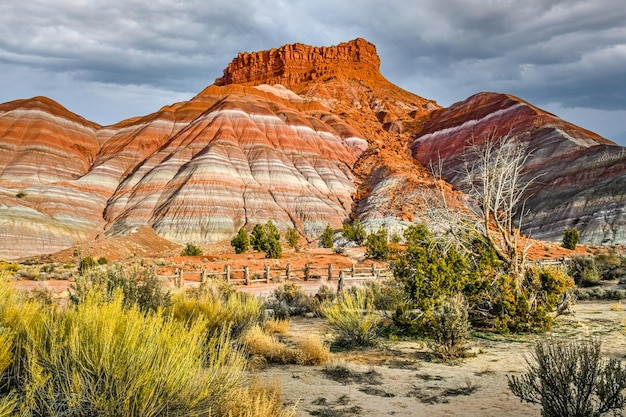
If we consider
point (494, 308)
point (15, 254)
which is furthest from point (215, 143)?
point (494, 308)

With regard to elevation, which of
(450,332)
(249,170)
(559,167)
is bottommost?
(450,332)

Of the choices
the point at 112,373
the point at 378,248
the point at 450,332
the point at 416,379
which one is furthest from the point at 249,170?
the point at 112,373

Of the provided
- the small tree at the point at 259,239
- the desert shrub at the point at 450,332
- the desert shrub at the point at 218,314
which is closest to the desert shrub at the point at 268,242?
the small tree at the point at 259,239

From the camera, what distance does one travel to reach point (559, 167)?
221ft

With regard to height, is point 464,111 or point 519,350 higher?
point 464,111

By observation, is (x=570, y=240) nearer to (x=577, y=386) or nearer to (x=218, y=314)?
(x=218, y=314)

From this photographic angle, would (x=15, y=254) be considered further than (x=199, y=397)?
Yes

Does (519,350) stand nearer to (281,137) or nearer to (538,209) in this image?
(538,209)

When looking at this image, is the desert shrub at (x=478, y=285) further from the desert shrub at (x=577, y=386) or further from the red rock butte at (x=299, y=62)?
the red rock butte at (x=299, y=62)

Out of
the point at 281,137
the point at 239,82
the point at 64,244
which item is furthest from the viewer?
the point at 239,82

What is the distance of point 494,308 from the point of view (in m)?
11.5

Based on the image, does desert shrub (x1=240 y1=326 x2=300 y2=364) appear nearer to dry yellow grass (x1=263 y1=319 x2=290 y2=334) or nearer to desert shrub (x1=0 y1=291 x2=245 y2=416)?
dry yellow grass (x1=263 y1=319 x2=290 y2=334)

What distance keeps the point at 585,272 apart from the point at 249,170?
58861 millimetres

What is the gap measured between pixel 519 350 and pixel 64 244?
190 ft
